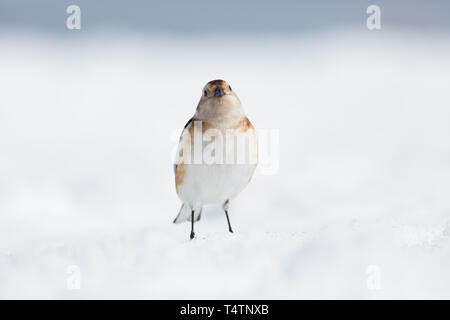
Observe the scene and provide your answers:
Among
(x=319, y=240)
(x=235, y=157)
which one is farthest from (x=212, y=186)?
(x=319, y=240)

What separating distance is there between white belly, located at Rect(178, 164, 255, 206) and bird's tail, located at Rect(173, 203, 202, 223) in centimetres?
15

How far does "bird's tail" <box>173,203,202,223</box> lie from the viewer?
286cm

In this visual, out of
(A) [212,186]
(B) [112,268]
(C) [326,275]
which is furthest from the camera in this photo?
(A) [212,186]

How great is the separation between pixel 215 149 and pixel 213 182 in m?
0.18

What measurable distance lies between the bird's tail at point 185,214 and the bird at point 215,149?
196 mm

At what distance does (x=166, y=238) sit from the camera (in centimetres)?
265

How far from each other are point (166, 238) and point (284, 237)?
58 cm

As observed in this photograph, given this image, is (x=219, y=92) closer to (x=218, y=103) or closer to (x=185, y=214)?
(x=218, y=103)

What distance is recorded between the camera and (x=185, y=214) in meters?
2.89

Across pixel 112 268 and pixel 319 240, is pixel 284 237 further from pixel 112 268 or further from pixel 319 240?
pixel 112 268

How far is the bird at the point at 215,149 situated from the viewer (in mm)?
2453

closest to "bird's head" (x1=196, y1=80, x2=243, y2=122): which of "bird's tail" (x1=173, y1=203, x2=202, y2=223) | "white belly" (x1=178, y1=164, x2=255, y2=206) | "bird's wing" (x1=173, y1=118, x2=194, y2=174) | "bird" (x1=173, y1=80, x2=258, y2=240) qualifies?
"bird" (x1=173, y1=80, x2=258, y2=240)

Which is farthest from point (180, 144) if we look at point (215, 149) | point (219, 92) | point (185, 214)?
point (185, 214)

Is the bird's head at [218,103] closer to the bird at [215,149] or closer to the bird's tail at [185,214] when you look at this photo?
the bird at [215,149]
